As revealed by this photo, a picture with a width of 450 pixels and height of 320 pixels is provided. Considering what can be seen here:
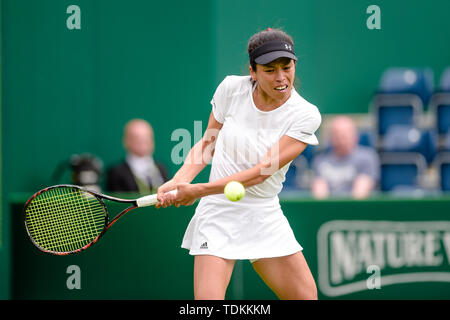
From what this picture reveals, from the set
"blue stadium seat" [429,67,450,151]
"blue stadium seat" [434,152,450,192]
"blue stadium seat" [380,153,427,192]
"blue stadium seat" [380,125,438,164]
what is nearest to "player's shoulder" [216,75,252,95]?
"blue stadium seat" [380,153,427,192]

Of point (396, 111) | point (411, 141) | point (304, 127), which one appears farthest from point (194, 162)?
point (396, 111)

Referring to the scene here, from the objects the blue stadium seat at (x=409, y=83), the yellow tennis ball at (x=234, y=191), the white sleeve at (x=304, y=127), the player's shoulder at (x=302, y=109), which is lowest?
the yellow tennis ball at (x=234, y=191)

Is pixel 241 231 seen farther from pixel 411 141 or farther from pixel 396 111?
pixel 396 111

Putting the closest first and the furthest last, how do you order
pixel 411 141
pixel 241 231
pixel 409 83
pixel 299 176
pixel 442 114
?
pixel 241 231 → pixel 411 141 → pixel 299 176 → pixel 442 114 → pixel 409 83

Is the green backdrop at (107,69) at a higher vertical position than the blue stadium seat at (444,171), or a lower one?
higher

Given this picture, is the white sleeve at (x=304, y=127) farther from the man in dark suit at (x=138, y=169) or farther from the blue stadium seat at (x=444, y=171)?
the blue stadium seat at (x=444, y=171)

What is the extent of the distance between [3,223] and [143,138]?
1464 mm

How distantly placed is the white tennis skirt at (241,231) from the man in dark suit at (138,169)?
8.74ft

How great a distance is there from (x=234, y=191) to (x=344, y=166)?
3.33 metres

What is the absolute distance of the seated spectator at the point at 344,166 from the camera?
646cm

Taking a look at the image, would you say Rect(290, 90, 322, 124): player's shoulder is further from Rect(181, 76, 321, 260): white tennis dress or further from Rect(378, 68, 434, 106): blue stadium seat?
Rect(378, 68, 434, 106): blue stadium seat

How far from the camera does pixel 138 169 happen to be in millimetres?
6535

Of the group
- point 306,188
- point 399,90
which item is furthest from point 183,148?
point 399,90

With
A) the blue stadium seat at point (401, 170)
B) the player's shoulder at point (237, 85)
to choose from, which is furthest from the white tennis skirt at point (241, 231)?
the blue stadium seat at point (401, 170)
